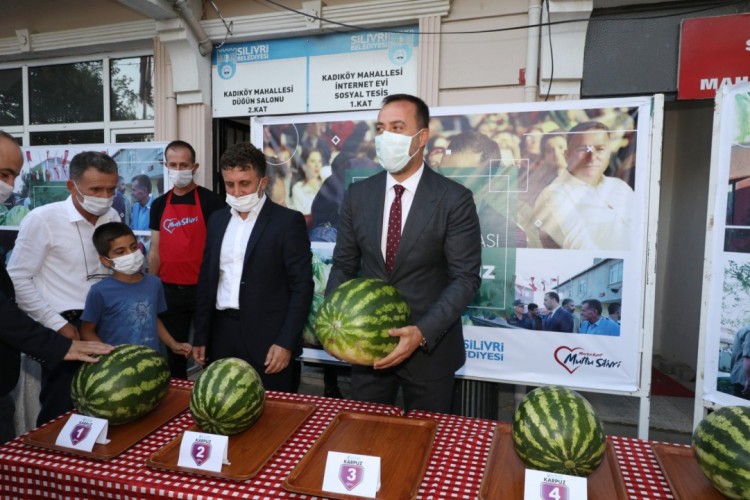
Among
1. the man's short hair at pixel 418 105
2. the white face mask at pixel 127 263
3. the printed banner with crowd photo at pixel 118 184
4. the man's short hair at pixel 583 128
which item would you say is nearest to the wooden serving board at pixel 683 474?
the man's short hair at pixel 418 105

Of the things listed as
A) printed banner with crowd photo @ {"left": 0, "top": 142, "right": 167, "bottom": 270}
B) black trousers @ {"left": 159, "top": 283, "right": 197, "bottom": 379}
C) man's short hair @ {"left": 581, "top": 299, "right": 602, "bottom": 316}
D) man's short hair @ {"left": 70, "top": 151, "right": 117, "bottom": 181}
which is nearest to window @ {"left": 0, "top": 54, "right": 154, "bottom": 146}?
printed banner with crowd photo @ {"left": 0, "top": 142, "right": 167, "bottom": 270}

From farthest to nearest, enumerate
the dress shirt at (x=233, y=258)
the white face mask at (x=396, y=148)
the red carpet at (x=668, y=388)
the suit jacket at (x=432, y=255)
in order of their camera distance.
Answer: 1. the red carpet at (x=668, y=388)
2. the dress shirt at (x=233, y=258)
3. the white face mask at (x=396, y=148)
4. the suit jacket at (x=432, y=255)

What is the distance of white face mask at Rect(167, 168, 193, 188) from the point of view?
423 centimetres

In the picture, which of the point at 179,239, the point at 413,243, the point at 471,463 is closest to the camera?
the point at 471,463

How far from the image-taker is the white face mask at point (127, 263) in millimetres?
2688

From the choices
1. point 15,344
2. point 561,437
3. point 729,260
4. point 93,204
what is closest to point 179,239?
point 93,204

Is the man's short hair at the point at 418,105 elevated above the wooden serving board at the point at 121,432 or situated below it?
above

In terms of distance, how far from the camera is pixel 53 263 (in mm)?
2674

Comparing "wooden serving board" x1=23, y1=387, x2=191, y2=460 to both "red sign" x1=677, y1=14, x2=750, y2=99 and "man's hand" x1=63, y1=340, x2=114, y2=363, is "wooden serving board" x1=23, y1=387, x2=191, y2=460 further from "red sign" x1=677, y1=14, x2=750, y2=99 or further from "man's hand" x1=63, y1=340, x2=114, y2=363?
"red sign" x1=677, y1=14, x2=750, y2=99

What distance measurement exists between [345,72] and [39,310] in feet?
12.5

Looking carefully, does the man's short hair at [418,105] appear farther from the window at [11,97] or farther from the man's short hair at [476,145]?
the window at [11,97]

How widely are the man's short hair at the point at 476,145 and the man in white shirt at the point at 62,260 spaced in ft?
7.78

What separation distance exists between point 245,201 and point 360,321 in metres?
1.31

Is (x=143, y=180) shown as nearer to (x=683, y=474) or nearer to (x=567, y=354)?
(x=567, y=354)
